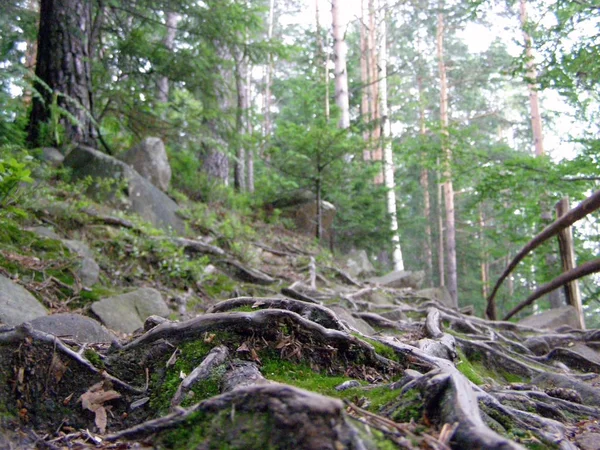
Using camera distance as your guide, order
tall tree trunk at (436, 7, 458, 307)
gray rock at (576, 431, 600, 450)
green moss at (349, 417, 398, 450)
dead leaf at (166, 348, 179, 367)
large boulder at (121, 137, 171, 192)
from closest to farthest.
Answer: green moss at (349, 417, 398, 450), gray rock at (576, 431, 600, 450), dead leaf at (166, 348, 179, 367), large boulder at (121, 137, 171, 192), tall tree trunk at (436, 7, 458, 307)

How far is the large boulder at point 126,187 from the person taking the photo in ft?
23.6

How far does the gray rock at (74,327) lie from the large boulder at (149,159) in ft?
18.5

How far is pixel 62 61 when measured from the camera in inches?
300

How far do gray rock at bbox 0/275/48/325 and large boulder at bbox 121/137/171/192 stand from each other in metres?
5.00

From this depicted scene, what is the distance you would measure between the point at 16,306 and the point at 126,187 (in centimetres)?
423

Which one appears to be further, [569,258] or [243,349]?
[569,258]

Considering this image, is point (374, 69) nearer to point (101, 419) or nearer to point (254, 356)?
point (254, 356)

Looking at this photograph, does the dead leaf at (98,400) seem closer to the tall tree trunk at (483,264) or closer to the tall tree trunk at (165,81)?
the tall tree trunk at (165,81)

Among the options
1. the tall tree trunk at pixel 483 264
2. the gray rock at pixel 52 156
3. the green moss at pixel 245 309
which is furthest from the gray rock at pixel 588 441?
the tall tree trunk at pixel 483 264

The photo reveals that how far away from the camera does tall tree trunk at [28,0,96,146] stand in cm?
751

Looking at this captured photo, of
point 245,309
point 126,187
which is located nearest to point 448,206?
point 126,187

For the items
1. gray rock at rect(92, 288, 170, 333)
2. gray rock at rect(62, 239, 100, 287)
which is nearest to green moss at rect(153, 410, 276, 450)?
gray rock at rect(92, 288, 170, 333)

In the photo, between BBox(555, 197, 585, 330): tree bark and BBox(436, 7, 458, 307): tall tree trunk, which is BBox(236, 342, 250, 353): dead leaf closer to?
BBox(555, 197, 585, 330): tree bark

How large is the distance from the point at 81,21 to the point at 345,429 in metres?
8.51
